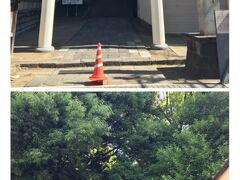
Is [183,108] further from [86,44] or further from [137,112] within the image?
[86,44]

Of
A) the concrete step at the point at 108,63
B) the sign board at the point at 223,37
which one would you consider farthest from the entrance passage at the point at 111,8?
the sign board at the point at 223,37

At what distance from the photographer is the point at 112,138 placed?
712 inches

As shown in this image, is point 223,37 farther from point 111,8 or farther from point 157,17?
point 111,8

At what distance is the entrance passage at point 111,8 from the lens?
31833mm

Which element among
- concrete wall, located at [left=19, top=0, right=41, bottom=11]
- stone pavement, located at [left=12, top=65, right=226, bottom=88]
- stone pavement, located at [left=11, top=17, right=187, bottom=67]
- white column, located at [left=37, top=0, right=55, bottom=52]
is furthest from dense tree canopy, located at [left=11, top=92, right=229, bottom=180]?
stone pavement, located at [left=12, top=65, right=226, bottom=88]

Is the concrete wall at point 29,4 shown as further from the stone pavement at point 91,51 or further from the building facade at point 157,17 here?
the stone pavement at point 91,51

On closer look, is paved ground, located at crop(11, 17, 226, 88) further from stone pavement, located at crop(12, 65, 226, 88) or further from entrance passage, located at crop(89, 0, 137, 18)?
entrance passage, located at crop(89, 0, 137, 18)

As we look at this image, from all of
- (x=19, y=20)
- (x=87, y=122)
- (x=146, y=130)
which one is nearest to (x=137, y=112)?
(x=146, y=130)

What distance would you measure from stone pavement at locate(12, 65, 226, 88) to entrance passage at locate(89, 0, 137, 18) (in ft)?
69.1

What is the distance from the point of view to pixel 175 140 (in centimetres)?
1719

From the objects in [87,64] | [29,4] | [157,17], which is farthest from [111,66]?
[29,4]

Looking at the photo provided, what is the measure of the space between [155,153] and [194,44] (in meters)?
8.65

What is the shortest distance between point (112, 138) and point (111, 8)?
18.4 metres

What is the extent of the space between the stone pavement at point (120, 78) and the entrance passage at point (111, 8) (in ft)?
69.1
